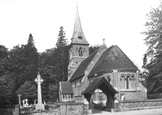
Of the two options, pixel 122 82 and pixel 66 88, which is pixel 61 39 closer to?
pixel 66 88

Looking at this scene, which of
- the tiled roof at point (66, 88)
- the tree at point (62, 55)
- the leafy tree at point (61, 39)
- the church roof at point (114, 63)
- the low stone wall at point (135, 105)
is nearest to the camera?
the low stone wall at point (135, 105)

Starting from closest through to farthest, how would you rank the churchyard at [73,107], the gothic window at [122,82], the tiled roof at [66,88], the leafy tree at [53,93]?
1. the churchyard at [73,107]
2. the gothic window at [122,82]
3. the tiled roof at [66,88]
4. the leafy tree at [53,93]

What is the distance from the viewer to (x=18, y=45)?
7356cm

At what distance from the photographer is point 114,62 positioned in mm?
34812

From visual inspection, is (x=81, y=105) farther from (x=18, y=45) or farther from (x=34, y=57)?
(x=18, y=45)

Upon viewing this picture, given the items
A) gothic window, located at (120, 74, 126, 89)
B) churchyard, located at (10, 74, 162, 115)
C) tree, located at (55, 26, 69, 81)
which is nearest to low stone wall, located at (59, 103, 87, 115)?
churchyard, located at (10, 74, 162, 115)

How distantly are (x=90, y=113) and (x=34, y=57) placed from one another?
51262 mm

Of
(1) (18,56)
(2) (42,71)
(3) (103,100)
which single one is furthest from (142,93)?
(1) (18,56)

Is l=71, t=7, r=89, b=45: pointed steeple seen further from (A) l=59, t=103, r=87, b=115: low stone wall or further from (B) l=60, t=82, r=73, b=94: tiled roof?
(A) l=59, t=103, r=87, b=115: low stone wall

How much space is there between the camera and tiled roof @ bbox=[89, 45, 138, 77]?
34062mm

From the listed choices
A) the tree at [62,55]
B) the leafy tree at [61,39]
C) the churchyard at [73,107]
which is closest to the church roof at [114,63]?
the churchyard at [73,107]

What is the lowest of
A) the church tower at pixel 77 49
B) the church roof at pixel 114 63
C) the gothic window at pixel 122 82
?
the gothic window at pixel 122 82

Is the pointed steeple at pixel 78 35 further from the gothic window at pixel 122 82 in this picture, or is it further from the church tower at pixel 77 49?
the gothic window at pixel 122 82

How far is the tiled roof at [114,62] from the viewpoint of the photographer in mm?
34062
